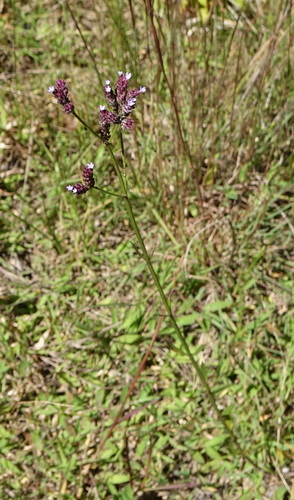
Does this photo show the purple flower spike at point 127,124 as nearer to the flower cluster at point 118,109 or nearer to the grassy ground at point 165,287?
the flower cluster at point 118,109

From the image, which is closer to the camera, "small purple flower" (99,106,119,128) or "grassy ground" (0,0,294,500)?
"small purple flower" (99,106,119,128)

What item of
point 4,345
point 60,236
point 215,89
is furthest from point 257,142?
point 4,345

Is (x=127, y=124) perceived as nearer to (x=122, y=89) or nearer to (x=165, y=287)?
(x=122, y=89)

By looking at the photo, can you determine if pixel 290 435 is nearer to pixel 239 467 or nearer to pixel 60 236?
pixel 239 467

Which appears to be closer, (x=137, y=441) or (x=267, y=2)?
(x=137, y=441)

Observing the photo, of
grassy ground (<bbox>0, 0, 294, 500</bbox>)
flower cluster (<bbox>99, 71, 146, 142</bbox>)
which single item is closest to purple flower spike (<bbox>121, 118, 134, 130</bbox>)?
flower cluster (<bbox>99, 71, 146, 142</bbox>)

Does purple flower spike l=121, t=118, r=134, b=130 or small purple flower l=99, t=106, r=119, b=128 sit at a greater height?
small purple flower l=99, t=106, r=119, b=128

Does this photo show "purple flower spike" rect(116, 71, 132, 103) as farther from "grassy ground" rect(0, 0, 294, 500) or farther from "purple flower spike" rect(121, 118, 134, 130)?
"grassy ground" rect(0, 0, 294, 500)

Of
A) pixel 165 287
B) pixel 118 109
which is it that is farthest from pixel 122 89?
pixel 165 287
